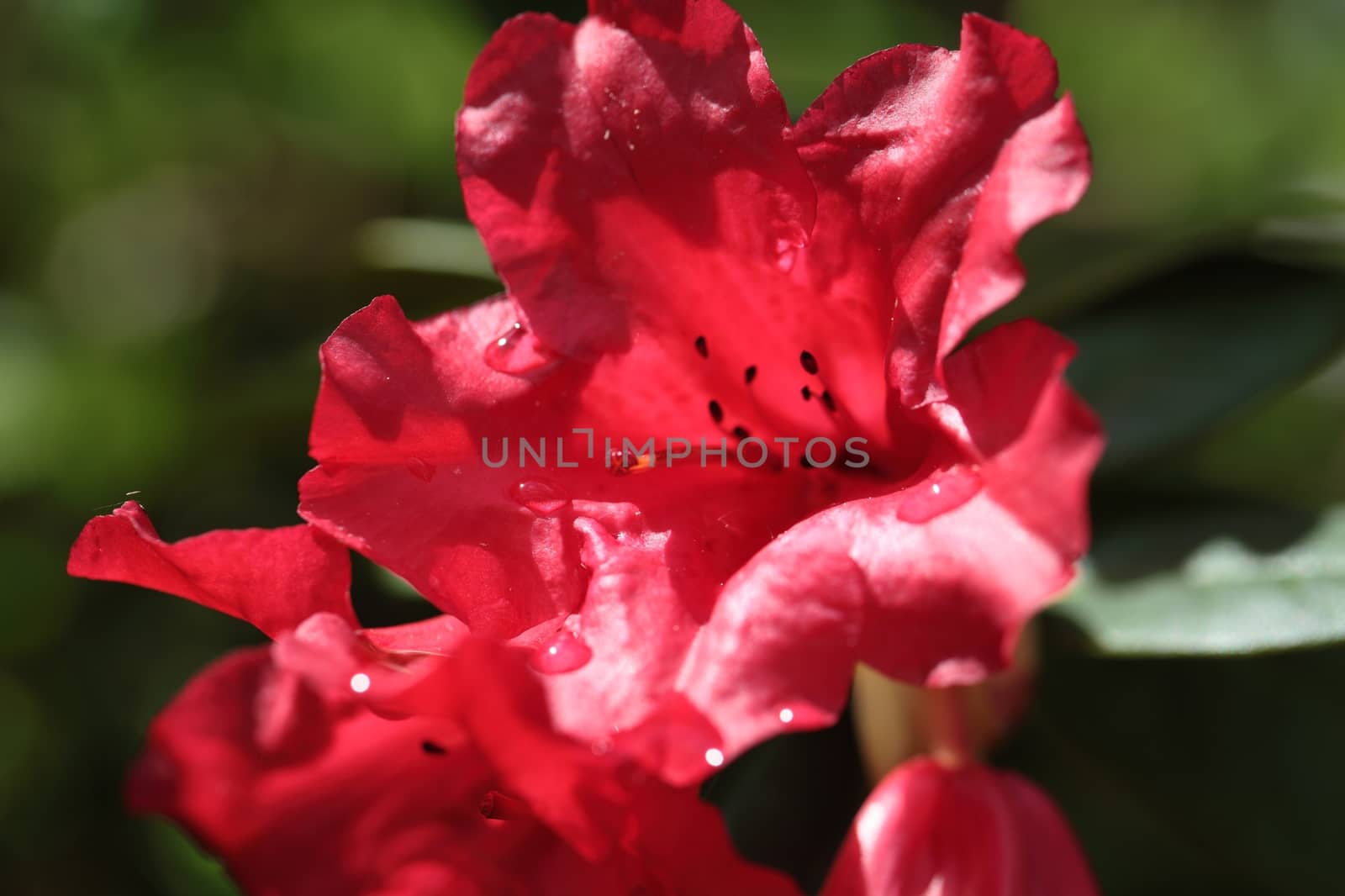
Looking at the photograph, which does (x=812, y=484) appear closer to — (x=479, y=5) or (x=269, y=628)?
(x=269, y=628)

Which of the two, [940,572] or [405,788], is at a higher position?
[940,572]

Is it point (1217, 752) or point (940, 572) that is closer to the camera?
point (940, 572)

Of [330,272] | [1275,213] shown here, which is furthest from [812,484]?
[330,272]

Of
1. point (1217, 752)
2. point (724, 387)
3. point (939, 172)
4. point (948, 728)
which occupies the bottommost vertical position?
point (1217, 752)

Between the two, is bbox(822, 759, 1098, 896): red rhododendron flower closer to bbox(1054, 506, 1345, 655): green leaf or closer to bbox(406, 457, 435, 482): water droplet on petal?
bbox(1054, 506, 1345, 655): green leaf

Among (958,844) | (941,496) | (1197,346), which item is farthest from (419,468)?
(1197,346)

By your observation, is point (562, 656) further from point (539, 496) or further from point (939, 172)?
point (939, 172)

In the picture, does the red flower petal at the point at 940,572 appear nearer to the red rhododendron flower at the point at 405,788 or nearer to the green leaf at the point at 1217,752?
the red rhododendron flower at the point at 405,788
